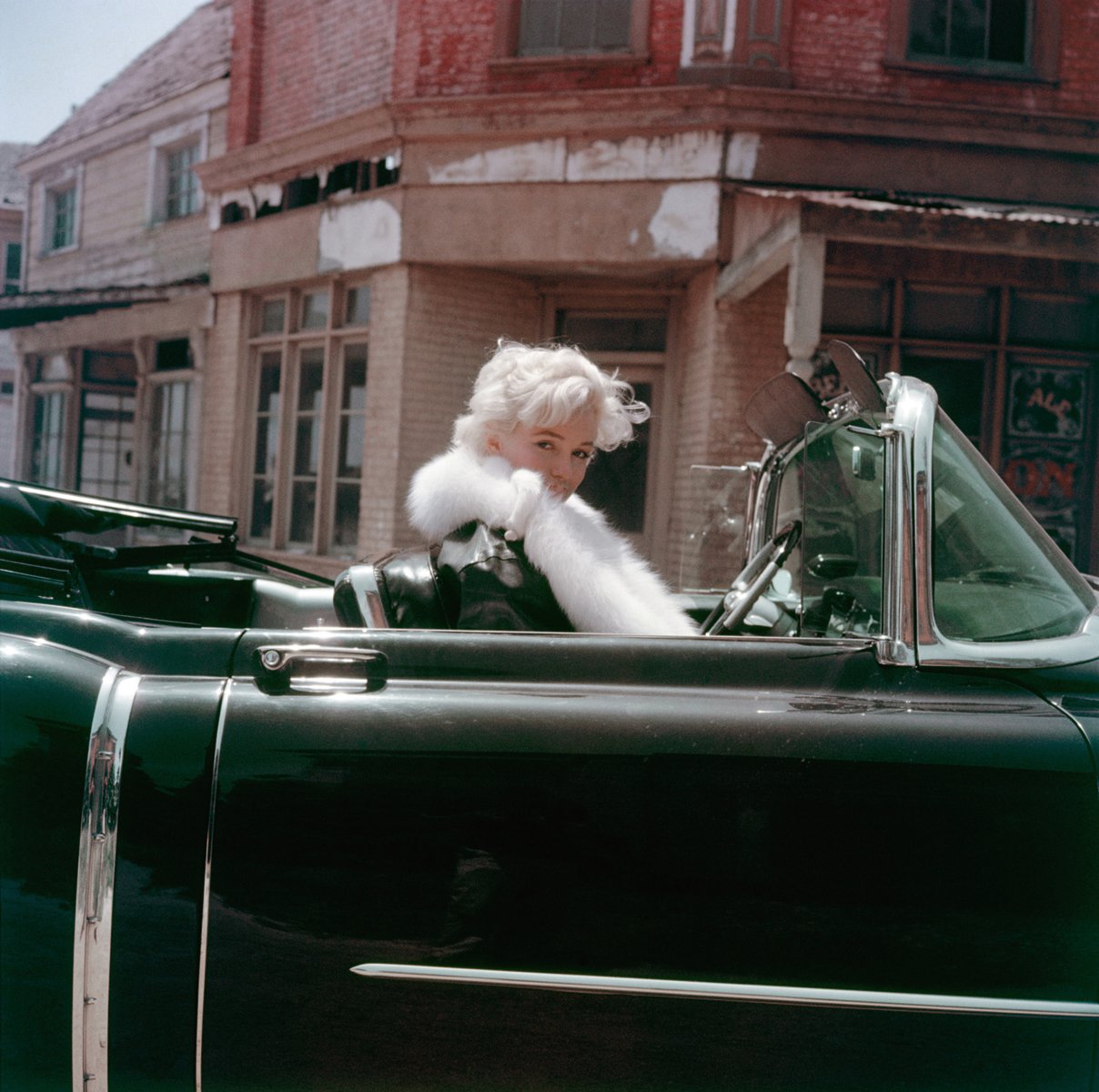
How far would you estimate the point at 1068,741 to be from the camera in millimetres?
1718

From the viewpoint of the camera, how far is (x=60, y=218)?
1600 centimetres

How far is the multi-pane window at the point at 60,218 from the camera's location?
614 inches

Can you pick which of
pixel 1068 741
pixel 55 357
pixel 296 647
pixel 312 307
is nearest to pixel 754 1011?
pixel 1068 741

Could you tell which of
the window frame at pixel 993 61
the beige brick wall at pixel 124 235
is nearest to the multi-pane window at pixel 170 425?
the beige brick wall at pixel 124 235

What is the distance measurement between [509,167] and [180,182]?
227 inches

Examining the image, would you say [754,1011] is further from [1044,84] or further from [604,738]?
[1044,84]

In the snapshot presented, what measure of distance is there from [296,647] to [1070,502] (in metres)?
8.61

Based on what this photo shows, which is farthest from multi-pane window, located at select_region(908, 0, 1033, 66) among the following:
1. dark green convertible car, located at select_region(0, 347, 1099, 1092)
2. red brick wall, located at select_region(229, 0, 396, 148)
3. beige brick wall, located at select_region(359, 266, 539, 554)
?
A: dark green convertible car, located at select_region(0, 347, 1099, 1092)

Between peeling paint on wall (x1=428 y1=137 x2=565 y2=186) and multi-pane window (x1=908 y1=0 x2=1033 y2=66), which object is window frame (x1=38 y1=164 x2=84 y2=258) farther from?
multi-pane window (x1=908 y1=0 x2=1033 y2=66)

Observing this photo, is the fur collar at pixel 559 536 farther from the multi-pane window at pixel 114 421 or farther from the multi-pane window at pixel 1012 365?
the multi-pane window at pixel 114 421

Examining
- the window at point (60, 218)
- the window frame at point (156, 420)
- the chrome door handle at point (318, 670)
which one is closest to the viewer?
the chrome door handle at point (318, 670)

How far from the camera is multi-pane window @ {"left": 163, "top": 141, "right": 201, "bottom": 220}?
12867mm

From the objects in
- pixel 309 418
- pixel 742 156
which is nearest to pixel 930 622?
pixel 742 156

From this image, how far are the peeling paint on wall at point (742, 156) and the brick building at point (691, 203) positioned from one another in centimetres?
2
